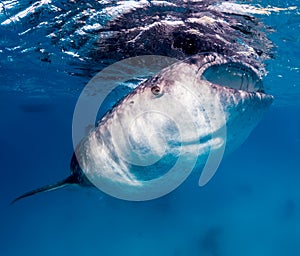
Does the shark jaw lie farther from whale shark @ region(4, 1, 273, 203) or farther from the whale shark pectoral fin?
the whale shark pectoral fin

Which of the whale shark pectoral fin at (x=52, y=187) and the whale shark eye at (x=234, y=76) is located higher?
the whale shark eye at (x=234, y=76)

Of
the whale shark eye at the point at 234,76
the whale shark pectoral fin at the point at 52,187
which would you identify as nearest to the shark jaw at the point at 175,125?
the whale shark eye at the point at 234,76

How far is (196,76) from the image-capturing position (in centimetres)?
A: 281

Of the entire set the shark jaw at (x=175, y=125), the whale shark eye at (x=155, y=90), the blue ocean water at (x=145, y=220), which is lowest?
the blue ocean water at (x=145, y=220)

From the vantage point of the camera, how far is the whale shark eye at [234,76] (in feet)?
10.2

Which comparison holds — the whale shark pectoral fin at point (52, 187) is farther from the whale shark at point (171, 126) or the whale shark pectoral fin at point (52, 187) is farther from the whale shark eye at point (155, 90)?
the whale shark eye at point (155, 90)

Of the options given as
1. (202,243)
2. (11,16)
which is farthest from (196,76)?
(202,243)

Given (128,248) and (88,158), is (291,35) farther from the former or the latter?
(128,248)

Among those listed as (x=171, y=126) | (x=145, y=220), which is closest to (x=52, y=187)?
(x=171, y=126)

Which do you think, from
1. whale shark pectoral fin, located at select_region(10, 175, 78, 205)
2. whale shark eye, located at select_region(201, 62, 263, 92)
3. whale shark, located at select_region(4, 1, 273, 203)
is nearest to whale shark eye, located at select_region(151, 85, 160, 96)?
whale shark, located at select_region(4, 1, 273, 203)

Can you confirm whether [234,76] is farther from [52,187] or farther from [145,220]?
[145,220]

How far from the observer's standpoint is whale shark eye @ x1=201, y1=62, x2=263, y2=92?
3.11 metres

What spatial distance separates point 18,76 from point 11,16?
379 inches

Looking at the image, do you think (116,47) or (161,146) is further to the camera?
(116,47)
